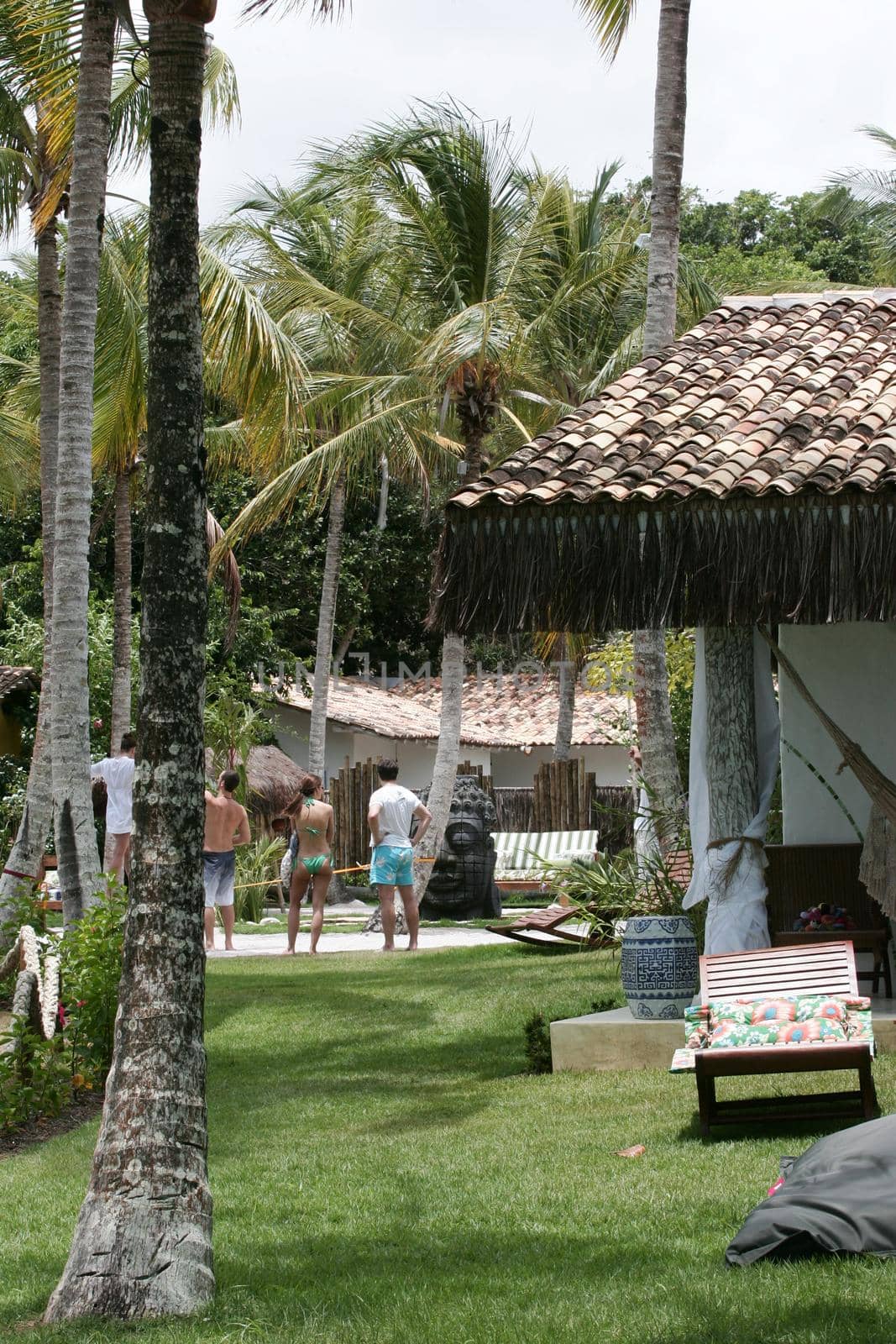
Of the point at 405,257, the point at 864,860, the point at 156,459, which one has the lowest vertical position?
the point at 864,860

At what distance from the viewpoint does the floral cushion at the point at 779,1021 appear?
657 centimetres

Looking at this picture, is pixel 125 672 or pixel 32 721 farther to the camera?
pixel 32 721

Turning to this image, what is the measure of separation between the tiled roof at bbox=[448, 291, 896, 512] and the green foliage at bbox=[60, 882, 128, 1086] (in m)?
3.03

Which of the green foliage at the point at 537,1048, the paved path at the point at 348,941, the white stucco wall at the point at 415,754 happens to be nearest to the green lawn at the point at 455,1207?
the green foliage at the point at 537,1048

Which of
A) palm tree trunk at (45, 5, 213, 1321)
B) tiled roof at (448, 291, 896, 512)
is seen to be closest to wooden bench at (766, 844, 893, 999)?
tiled roof at (448, 291, 896, 512)

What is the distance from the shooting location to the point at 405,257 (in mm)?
18156

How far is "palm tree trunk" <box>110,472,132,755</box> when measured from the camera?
1908 centimetres

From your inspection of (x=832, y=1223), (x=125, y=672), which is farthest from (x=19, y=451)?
(x=832, y=1223)

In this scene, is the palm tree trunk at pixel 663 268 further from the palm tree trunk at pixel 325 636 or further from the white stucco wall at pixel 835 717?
the palm tree trunk at pixel 325 636

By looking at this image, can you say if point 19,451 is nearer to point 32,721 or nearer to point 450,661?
point 32,721

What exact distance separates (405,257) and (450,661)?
4.96 m

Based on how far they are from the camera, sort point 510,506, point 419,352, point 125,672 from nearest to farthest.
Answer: point 510,506 < point 419,352 < point 125,672

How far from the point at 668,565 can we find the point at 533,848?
14.0m

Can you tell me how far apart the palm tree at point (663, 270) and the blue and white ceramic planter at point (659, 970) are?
3.11 meters
